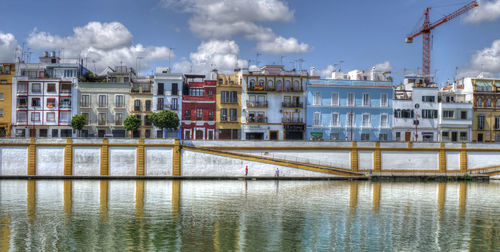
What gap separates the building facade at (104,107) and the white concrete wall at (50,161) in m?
15.1

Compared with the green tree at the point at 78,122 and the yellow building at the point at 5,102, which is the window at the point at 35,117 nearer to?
the yellow building at the point at 5,102

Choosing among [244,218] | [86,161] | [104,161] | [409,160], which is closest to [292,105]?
[409,160]

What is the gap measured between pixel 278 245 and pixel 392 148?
4452cm

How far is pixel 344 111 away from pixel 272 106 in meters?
11.3

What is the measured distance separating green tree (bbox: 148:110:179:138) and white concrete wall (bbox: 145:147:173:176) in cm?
1052

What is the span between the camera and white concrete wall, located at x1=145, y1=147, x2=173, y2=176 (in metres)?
63.6

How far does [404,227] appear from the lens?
33969 millimetres

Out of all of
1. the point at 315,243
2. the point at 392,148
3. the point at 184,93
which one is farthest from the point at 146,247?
the point at 184,93

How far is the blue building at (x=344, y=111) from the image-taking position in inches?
3113

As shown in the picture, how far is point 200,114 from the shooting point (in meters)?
78.9

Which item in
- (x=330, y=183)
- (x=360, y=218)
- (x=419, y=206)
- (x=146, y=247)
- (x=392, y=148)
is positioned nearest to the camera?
(x=146, y=247)

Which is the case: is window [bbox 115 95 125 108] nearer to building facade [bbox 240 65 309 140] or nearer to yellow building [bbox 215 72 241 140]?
yellow building [bbox 215 72 241 140]

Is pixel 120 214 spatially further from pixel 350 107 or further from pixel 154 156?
pixel 350 107

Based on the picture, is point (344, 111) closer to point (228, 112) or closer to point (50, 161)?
point (228, 112)
